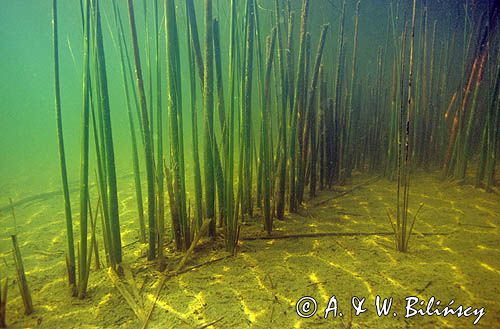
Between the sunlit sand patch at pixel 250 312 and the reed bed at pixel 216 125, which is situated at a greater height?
the reed bed at pixel 216 125

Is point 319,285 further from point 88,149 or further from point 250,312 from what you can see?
point 88,149

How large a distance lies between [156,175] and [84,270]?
0.71 m

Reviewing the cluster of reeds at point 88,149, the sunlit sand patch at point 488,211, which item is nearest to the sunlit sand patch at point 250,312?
the cluster of reeds at point 88,149

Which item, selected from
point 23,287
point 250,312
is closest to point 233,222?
point 250,312

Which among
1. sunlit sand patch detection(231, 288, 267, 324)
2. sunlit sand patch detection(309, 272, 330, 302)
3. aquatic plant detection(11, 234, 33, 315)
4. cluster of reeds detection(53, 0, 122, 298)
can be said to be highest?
cluster of reeds detection(53, 0, 122, 298)

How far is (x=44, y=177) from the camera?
786 centimetres

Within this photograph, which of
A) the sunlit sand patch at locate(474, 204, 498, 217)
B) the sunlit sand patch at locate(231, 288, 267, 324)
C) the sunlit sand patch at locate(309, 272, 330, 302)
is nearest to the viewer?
the sunlit sand patch at locate(231, 288, 267, 324)

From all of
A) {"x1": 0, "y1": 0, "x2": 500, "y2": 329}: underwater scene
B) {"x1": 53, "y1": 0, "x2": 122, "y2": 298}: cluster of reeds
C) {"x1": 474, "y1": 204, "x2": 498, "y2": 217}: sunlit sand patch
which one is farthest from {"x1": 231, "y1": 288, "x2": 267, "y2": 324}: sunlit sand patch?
{"x1": 474, "y1": 204, "x2": 498, "y2": 217}: sunlit sand patch

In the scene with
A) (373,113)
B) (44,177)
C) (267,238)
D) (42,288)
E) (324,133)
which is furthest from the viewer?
(44,177)

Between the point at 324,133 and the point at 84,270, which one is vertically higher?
the point at 324,133

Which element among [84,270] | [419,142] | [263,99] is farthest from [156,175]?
[419,142]

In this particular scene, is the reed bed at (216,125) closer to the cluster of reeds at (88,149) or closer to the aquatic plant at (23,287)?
the cluster of reeds at (88,149)

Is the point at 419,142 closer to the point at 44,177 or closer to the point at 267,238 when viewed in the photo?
the point at 267,238

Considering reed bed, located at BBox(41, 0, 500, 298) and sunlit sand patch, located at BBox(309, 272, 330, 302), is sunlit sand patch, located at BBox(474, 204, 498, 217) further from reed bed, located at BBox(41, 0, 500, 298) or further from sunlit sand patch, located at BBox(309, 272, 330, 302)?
sunlit sand patch, located at BBox(309, 272, 330, 302)
